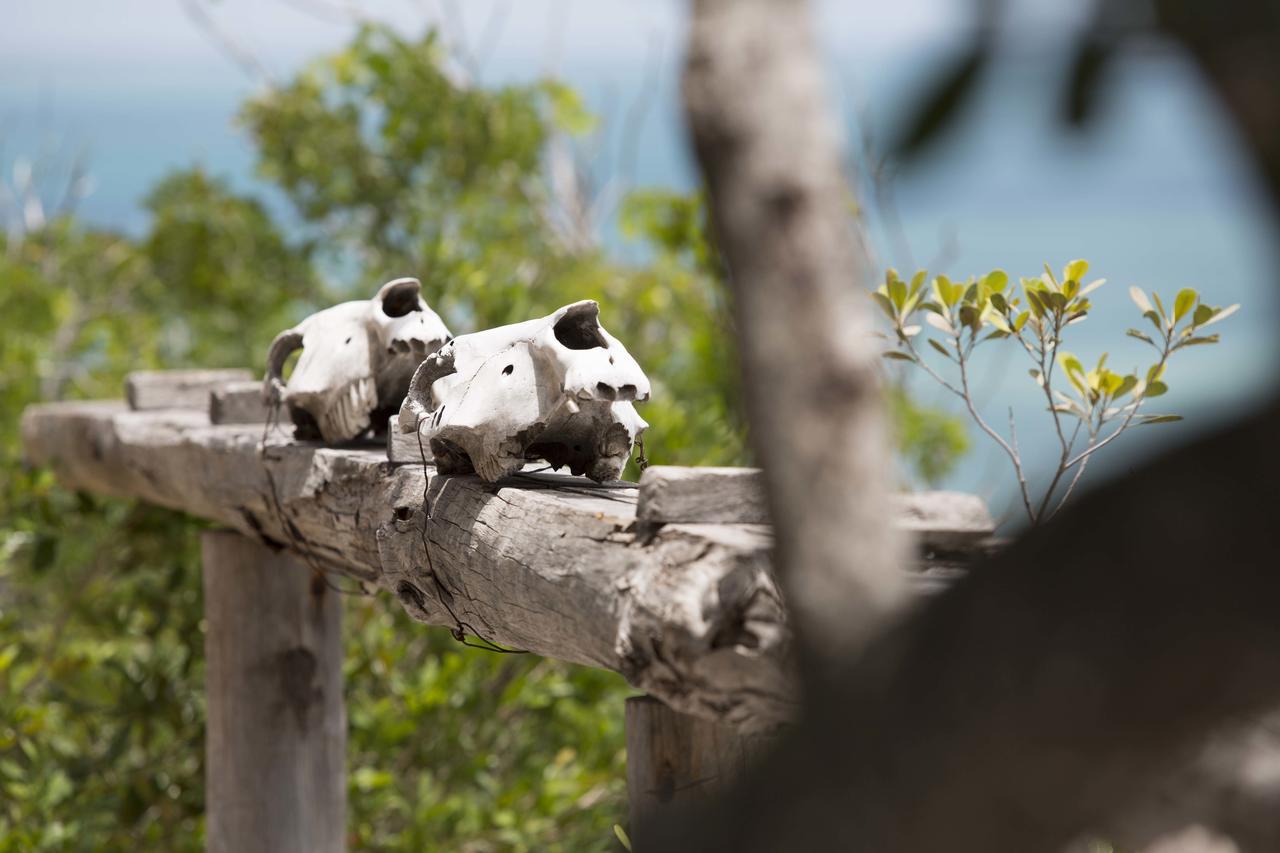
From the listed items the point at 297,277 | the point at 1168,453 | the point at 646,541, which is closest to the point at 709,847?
the point at 1168,453

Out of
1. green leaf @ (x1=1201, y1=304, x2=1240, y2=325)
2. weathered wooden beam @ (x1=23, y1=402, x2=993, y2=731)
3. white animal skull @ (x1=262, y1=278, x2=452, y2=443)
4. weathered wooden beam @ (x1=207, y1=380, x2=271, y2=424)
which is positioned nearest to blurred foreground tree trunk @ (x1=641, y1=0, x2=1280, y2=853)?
weathered wooden beam @ (x1=23, y1=402, x2=993, y2=731)

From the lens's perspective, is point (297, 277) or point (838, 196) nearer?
point (838, 196)

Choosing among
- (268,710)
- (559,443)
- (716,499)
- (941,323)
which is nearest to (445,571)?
(559,443)

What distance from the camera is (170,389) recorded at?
3.33 metres

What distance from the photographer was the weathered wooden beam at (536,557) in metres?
1.21

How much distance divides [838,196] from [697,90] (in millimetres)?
91

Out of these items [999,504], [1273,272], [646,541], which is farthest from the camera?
[999,504]

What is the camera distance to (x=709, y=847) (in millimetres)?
728

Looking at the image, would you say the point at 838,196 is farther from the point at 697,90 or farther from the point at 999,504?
the point at 999,504

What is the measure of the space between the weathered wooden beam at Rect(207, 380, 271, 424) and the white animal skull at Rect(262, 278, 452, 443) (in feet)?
1.44

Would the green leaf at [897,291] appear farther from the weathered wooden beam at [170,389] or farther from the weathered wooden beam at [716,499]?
the weathered wooden beam at [170,389]

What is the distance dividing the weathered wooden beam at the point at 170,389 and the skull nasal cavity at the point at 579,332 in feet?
5.66

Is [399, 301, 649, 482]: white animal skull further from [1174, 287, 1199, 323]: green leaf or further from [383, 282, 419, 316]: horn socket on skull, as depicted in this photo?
[1174, 287, 1199, 323]: green leaf

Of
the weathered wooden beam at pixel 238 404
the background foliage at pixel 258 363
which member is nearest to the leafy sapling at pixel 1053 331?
the background foliage at pixel 258 363
